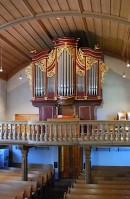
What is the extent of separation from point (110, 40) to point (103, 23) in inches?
103

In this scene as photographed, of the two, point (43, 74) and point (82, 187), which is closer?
point (82, 187)

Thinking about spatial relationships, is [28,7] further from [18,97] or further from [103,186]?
[18,97]

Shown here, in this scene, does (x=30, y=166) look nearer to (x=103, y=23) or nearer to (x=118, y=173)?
(x=118, y=173)

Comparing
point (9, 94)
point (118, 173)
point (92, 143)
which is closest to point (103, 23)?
point (92, 143)

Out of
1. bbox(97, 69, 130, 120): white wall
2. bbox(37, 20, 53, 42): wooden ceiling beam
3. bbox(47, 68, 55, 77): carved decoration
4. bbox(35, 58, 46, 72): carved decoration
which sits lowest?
bbox(97, 69, 130, 120): white wall

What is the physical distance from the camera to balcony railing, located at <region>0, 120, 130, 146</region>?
41.5ft

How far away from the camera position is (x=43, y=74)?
16.3 metres

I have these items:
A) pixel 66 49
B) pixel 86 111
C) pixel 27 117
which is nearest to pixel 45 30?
pixel 66 49

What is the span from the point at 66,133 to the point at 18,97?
715cm

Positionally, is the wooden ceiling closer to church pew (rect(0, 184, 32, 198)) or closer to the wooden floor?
church pew (rect(0, 184, 32, 198))

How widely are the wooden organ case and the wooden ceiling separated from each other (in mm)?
821

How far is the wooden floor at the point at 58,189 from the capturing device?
1567cm

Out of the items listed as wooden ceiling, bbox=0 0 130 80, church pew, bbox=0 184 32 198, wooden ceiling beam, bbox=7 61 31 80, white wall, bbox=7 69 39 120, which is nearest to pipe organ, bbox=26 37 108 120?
wooden ceiling, bbox=0 0 130 80

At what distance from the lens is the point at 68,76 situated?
15.7 meters
